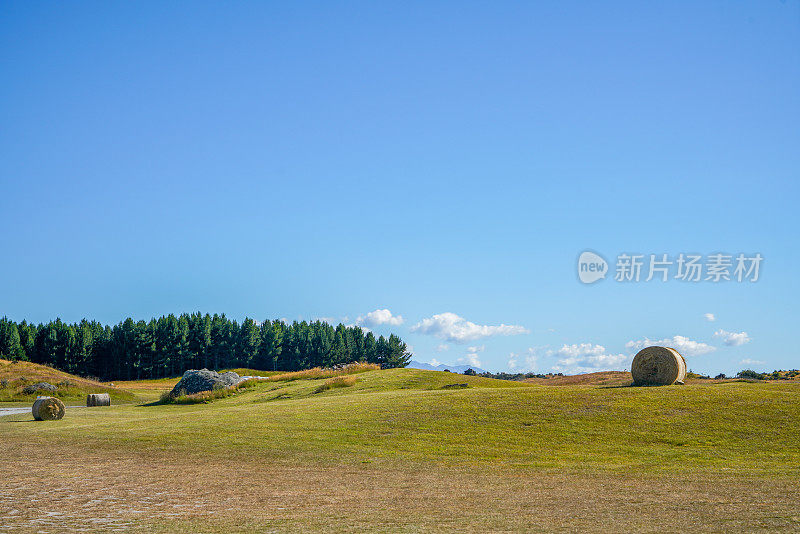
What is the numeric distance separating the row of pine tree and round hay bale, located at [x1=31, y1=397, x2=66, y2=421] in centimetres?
10044

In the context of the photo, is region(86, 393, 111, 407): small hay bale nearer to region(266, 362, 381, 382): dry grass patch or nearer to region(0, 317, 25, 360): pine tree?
region(266, 362, 381, 382): dry grass patch

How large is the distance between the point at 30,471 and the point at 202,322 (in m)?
129

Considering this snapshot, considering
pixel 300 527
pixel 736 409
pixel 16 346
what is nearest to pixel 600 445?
pixel 736 409

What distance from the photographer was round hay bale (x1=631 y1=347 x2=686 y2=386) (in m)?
31.8

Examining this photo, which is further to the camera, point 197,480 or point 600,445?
point 600,445

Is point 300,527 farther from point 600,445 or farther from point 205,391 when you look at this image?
point 205,391

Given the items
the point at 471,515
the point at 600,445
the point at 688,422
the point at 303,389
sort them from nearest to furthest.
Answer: the point at 471,515 → the point at 600,445 → the point at 688,422 → the point at 303,389

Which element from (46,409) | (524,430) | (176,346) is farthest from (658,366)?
(176,346)

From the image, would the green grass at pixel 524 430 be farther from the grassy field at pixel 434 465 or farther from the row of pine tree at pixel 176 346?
the row of pine tree at pixel 176 346

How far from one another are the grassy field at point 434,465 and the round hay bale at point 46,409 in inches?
48.2

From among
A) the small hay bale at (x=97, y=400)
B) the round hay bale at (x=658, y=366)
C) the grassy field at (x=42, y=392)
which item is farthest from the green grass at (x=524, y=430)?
the grassy field at (x=42, y=392)

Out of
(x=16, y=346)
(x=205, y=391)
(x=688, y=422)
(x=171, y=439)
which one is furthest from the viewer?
(x=16, y=346)

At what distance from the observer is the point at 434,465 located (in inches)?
793

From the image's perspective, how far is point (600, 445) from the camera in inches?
872
